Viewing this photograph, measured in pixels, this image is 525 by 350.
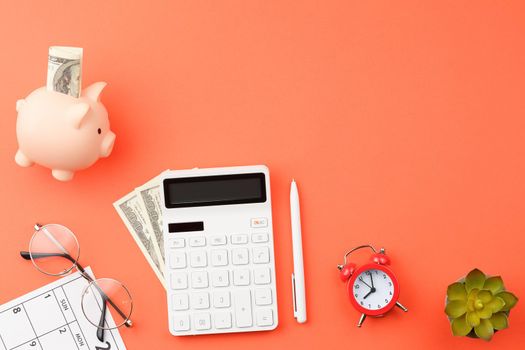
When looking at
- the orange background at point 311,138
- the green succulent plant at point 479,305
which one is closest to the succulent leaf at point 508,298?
the green succulent plant at point 479,305

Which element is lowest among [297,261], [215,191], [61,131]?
[297,261]

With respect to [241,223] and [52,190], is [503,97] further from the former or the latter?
[52,190]

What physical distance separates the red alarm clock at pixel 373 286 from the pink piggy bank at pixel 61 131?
45cm

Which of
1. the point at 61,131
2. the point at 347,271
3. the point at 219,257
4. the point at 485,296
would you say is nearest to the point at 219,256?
the point at 219,257

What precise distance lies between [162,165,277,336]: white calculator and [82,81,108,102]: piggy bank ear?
19cm

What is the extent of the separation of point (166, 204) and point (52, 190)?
0.20 metres

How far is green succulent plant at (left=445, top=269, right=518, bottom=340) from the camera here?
102 cm

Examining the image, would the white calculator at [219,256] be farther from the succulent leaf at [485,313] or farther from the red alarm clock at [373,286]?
the succulent leaf at [485,313]

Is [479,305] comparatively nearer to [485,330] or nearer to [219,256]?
[485,330]

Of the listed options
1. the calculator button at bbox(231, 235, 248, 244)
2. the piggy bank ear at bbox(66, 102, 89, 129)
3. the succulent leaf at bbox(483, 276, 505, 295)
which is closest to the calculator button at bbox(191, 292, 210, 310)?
the calculator button at bbox(231, 235, 248, 244)

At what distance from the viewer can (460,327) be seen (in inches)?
40.6

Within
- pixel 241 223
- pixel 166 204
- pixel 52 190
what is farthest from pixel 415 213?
pixel 52 190

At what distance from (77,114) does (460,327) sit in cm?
67

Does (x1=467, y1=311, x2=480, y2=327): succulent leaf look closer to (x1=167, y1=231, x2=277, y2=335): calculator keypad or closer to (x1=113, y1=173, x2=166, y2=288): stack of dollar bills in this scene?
(x1=167, y1=231, x2=277, y2=335): calculator keypad
